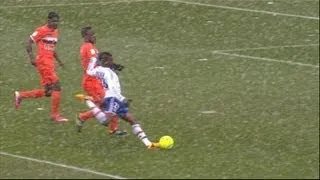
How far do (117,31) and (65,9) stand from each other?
3487 mm

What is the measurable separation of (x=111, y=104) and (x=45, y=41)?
3075 millimetres

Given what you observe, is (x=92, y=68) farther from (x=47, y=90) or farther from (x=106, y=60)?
(x=47, y=90)

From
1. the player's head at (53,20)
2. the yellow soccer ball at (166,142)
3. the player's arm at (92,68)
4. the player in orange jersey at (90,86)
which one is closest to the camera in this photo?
the yellow soccer ball at (166,142)

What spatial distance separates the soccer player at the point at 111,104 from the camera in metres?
18.0

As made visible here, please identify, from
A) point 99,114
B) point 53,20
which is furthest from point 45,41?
point 99,114

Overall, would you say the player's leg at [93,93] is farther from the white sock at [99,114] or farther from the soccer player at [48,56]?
the soccer player at [48,56]

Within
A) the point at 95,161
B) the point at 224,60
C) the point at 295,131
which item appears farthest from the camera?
the point at 224,60

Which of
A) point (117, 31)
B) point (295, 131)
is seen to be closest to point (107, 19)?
point (117, 31)

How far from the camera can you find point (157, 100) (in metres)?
22.7

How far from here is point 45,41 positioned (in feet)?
67.3

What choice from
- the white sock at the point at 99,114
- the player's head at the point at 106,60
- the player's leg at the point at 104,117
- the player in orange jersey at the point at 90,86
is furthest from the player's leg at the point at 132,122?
the player's head at the point at 106,60

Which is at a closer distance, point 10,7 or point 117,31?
point 117,31

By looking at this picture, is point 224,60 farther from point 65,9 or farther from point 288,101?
point 65,9

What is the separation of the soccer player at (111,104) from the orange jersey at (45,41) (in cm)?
227
